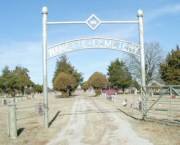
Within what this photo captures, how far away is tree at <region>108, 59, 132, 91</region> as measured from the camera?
131m

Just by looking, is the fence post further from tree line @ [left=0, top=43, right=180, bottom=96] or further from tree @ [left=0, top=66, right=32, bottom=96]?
tree @ [left=0, top=66, right=32, bottom=96]

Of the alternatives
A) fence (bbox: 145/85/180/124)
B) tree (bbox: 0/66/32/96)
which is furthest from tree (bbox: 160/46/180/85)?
fence (bbox: 145/85/180/124)

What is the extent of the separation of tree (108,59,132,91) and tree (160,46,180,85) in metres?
45.2

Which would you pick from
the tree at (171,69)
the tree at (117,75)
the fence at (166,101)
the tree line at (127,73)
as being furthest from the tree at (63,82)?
the fence at (166,101)

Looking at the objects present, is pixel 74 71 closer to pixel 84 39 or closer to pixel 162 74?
pixel 162 74

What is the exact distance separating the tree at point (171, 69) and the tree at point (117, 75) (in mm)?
45200

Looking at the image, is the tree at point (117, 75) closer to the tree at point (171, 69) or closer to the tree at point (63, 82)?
the tree at point (63, 82)

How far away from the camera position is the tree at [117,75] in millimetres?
130625

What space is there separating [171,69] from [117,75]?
184 ft

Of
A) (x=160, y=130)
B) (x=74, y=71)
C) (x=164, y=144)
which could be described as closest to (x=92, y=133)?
(x=160, y=130)

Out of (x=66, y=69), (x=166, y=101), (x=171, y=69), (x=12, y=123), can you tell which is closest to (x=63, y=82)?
(x=66, y=69)

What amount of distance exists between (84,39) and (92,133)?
327 inches

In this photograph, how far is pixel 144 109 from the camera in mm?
23000

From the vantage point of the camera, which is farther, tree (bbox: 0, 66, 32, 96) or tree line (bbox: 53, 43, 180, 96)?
tree (bbox: 0, 66, 32, 96)
